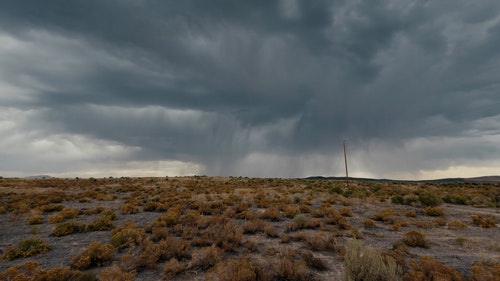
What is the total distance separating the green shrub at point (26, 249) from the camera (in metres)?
8.41

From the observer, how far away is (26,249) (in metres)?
8.87

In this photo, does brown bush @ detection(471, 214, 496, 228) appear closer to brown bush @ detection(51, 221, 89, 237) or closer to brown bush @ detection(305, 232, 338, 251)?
brown bush @ detection(305, 232, 338, 251)

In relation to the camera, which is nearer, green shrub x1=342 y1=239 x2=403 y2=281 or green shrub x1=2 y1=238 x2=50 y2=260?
green shrub x1=342 y1=239 x2=403 y2=281

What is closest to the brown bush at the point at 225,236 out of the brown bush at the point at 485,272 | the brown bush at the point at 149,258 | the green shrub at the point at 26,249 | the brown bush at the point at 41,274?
the brown bush at the point at 149,258

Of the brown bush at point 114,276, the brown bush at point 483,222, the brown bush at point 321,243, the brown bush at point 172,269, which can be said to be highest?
the brown bush at point 483,222

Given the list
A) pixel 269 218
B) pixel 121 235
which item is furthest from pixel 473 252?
pixel 121 235

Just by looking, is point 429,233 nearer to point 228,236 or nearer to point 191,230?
point 228,236

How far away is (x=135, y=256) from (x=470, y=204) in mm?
27389

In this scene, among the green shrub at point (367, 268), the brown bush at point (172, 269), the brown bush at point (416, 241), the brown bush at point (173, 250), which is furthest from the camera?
the brown bush at point (416, 241)

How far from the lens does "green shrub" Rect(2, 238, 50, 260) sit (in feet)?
27.6

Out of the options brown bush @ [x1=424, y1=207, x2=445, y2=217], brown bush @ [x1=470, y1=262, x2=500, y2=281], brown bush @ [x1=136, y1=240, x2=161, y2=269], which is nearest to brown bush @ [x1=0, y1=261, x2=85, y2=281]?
brown bush @ [x1=136, y1=240, x2=161, y2=269]

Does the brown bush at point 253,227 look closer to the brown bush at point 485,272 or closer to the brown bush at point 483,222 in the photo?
the brown bush at point 485,272

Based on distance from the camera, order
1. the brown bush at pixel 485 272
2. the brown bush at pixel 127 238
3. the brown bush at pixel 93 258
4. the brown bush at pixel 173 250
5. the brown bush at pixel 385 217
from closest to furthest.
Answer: the brown bush at pixel 485 272, the brown bush at pixel 93 258, the brown bush at pixel 173 250, the brown bush at pixel 127 238, the brown bush at pixel 385 217

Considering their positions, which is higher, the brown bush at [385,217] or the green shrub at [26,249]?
the brown bush at [385,217]
